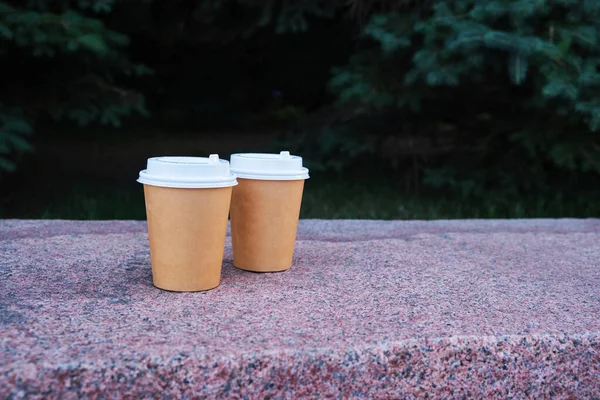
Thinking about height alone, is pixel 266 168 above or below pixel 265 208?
above

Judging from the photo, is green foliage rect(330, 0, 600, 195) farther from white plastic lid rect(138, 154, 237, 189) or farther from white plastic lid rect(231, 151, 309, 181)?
white plastic lid rect(138, 154, 237, 189)

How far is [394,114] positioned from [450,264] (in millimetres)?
2707

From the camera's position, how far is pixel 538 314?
2.05 metres

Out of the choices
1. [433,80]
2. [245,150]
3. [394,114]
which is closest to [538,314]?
[433,80]

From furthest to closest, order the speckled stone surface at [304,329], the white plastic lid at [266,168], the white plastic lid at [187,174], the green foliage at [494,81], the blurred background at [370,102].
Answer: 1. the blurred background at [370,102]
2. the green foliage at [494,81]
3. the white plastic lid at [266,168]
4. the white plastic lid at [187,174]
5. the speckled stone surface at [304,329]

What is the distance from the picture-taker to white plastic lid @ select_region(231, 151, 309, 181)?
2285mm

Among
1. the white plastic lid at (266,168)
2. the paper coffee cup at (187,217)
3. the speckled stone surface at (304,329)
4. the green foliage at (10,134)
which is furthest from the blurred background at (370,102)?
the paper coffee cup at (187,217)

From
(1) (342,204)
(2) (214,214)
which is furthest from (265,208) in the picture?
(1) (342,204)

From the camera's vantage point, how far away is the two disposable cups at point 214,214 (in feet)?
6.61

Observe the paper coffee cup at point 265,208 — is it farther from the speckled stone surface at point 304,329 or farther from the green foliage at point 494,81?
the green foliage at point 494,81

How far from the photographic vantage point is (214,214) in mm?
2066

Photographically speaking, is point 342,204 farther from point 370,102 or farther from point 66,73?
point 66,73

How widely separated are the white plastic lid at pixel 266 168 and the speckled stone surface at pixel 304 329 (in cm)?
38

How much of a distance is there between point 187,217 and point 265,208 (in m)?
0.38
